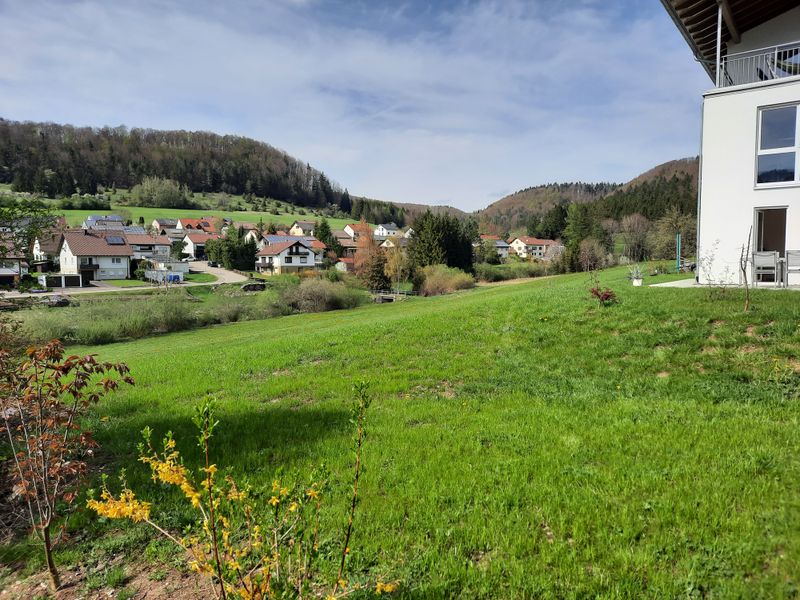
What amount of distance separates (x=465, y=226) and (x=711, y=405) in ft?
280

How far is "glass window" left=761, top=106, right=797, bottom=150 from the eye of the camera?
39.4 feet

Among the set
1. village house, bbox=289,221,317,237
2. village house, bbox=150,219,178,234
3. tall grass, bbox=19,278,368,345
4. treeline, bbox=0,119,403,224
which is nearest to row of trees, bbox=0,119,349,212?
treeline, bbox=0,119,403,224

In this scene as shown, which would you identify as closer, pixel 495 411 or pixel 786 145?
pixel 495 411

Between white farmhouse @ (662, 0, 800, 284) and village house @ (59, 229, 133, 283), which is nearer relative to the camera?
white farmhouse @ (662, 0, 800, 284)

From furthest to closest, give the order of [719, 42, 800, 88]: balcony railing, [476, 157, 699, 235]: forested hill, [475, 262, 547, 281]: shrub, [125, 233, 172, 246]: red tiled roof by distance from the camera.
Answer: [476, 157, 699, 235]: forested hill < [125, 233, 172, 246]: red tiled roof < [475, 262, 547, 281]: shrub < [719, 42, 800, 88]: balcony railing

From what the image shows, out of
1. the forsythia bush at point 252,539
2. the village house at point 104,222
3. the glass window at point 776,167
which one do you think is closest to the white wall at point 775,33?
the glass window at point 776,167

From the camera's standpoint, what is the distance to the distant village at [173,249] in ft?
194

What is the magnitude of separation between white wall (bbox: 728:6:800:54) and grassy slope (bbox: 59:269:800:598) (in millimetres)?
9631

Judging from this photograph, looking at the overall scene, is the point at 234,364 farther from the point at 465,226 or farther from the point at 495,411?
the point at 465,226

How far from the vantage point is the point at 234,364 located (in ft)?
38.6

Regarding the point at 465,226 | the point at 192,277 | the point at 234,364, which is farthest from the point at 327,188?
the point at 234,364

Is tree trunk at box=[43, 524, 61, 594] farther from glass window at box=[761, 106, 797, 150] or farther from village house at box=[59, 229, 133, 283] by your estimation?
village house at box=[59, 229, 133, 283]

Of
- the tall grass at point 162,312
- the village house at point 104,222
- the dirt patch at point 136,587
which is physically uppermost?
the village house at point 104,222

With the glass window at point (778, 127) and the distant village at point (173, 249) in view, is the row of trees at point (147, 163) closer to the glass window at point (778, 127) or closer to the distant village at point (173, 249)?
the distant village at point (173, 249)
